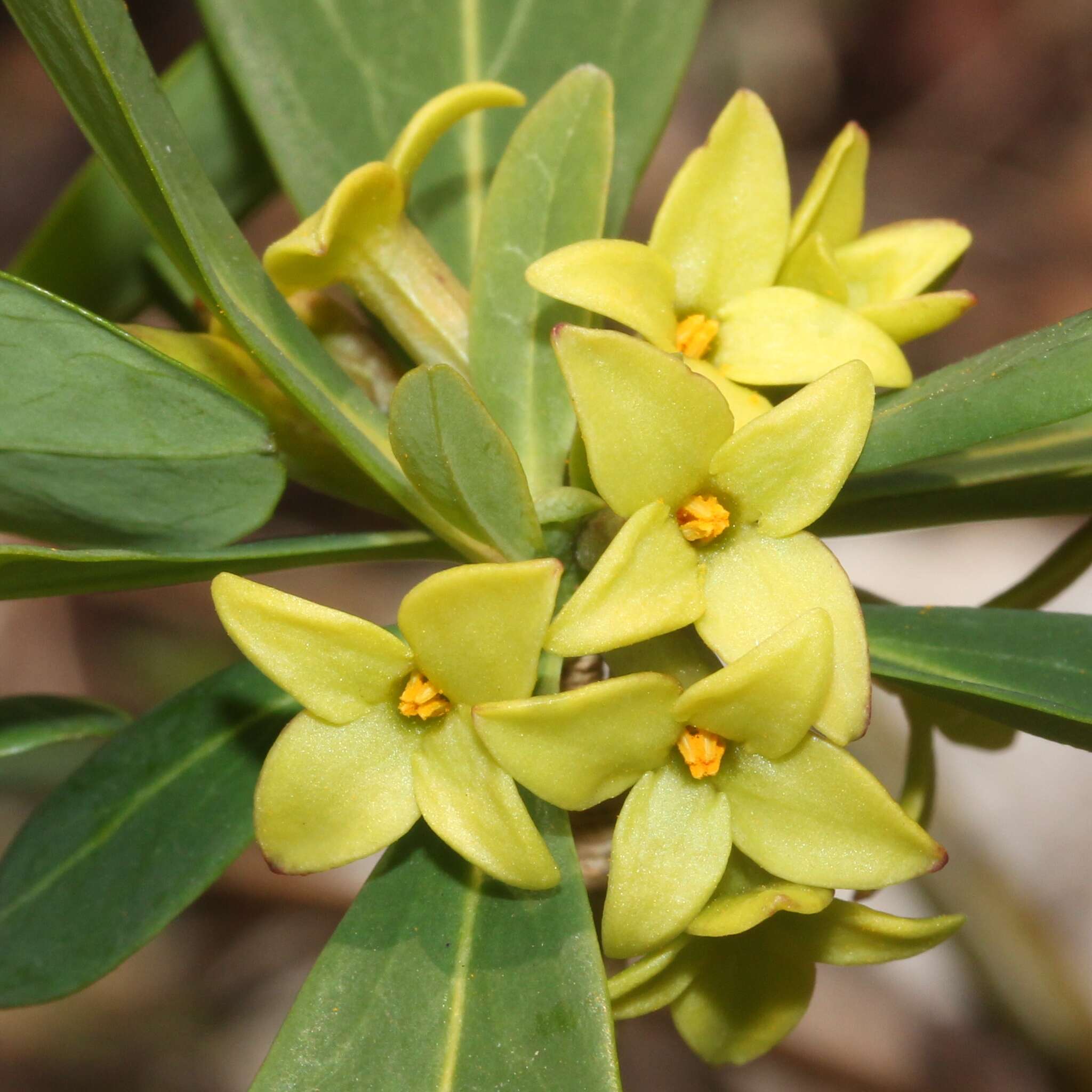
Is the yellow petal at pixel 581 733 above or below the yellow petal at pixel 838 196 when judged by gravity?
below

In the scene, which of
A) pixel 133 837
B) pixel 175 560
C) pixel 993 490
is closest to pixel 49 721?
pixel 133 837

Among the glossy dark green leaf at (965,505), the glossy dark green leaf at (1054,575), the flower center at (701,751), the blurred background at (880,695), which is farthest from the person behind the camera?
the blurred background at (880,695)

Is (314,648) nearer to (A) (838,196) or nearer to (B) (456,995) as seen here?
(B) (456,995)

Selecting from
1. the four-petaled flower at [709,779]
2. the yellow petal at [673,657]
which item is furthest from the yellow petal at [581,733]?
the yellow petal at [673,657]

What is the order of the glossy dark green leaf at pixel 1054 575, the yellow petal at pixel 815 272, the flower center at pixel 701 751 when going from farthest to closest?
the glossy dark green leaf at pixel 1054 575 < the yellow petal at pixel 815 272 < the flower center at pixel 701 751

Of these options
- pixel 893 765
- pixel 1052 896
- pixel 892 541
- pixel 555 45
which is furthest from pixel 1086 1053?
pixel 555 45

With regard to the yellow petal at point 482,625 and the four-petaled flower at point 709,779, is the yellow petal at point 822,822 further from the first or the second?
the yellow petal at point 482,625

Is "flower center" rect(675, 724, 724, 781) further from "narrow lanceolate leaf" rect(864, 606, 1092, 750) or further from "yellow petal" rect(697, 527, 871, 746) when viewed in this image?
"narrow lanceolate leaf" rect(864, 606, 1092, 750)
